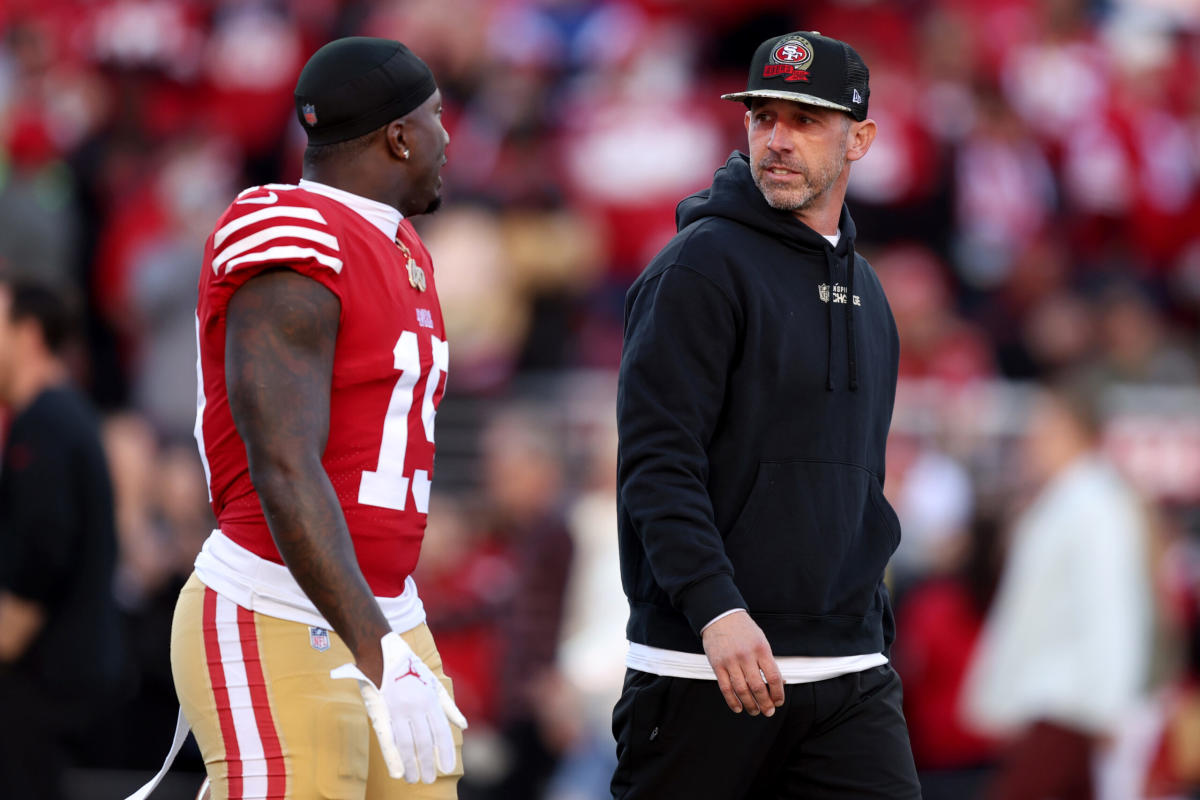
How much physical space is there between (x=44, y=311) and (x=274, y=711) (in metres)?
3.65

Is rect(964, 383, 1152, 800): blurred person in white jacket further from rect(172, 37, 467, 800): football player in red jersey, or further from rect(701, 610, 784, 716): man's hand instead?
rect(172, 37, 467, 800): football player in red jersey

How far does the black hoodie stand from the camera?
412cm

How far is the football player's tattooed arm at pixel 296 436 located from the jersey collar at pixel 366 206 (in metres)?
0.34

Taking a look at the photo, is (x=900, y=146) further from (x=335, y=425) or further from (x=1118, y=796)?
(x=335, y=425)

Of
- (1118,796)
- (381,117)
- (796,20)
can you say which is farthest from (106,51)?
(381,117)

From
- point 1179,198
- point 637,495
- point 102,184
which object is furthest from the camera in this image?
point 1179,198

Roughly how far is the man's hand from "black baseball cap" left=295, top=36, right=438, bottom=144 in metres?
1.35

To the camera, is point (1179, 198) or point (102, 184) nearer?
point (102, 184)

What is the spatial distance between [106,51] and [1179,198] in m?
7.67

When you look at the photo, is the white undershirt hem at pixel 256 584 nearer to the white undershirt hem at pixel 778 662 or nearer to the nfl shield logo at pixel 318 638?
the nfl shield logo at pixel 318 638

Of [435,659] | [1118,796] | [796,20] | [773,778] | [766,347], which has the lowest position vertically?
[1118,796]

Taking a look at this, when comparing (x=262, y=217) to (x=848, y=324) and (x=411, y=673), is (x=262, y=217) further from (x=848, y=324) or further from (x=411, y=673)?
(x=848, y=324)

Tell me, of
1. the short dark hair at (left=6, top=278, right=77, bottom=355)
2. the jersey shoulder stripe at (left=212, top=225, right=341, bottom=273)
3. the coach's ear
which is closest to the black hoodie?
the coach's ear

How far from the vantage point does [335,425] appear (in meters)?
3.78
